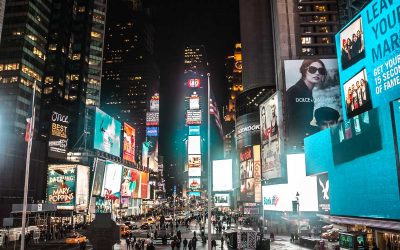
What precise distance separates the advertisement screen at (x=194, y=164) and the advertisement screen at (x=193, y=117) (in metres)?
10.8

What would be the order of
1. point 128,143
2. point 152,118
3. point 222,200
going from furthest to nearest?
point 152,118 < point 128,143 < point 222,200

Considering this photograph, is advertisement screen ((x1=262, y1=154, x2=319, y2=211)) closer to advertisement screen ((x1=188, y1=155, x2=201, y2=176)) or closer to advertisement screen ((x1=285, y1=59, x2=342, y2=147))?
advertisement screen ((x1=285, y1=59, x2=342, y2=147))

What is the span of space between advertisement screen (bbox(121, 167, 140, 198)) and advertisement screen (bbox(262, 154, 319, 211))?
145 ft

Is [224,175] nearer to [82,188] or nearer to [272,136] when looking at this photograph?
[272,136]

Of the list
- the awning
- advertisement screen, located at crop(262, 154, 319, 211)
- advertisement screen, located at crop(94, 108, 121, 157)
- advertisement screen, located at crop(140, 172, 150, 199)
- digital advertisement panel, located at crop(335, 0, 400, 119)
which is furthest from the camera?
advertisement screen, located at crop(140, 172, 150, 199)

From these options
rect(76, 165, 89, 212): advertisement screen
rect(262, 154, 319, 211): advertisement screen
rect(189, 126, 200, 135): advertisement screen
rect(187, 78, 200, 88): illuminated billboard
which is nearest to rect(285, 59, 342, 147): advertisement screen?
rect(262, 154, 319, 211): advertisement screen

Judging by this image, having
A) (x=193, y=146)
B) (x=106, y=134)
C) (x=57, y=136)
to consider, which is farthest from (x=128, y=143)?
(x=57, y=136)

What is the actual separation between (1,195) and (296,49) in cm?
6688

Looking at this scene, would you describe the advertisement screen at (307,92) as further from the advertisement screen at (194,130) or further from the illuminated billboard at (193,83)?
the illuminated billboard at (193,83)

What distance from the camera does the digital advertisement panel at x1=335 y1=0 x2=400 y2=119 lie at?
25922mm

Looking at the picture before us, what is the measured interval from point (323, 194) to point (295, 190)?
21.4 ft

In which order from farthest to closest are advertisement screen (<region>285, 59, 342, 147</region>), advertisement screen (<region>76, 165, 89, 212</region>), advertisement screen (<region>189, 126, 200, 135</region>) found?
advertisement screen (<region>189, 126, 200, 135</region>), advertisement screen (<region>76, 165, 89, 212</region>), advertisement screen (<region>285, 59, 342, 147</region>)

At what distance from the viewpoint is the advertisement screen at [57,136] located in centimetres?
6912

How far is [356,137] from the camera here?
31.1 meters
